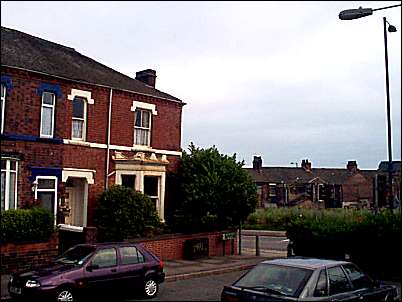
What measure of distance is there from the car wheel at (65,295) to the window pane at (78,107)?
11.8 m

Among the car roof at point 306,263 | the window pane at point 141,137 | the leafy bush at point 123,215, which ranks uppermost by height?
the window pane at point 141,137

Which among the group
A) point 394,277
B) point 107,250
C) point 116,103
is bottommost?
point 394,277

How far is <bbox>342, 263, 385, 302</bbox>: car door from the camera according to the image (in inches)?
389

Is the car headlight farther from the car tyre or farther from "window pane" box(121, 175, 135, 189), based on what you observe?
"window pane" box(121, 175, 135, 189)

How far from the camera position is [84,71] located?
80.3 ft

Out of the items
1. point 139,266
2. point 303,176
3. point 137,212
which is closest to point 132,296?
point 139,266

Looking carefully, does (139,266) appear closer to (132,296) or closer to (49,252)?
(132,296)

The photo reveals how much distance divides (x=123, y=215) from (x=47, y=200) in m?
2.83

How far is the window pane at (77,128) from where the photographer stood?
22.5 metres

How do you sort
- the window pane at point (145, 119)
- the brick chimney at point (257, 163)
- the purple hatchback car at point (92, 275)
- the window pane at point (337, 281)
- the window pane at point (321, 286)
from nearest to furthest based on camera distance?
1. the window pane at point (321, 286)
2. the window pane at point (337, 281)
3. the purple hatchback car at point (92, 275)
4. the window pane at point (145, 119)
5. the brick chimney at point (257, 163)

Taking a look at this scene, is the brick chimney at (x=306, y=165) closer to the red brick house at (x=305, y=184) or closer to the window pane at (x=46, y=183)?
the red brick house at (x=305, y=184)

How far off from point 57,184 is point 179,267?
5778mm

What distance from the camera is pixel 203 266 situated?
19.5m

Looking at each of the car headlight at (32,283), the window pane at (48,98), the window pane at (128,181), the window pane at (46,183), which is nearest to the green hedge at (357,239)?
the window pane at (128,181)
